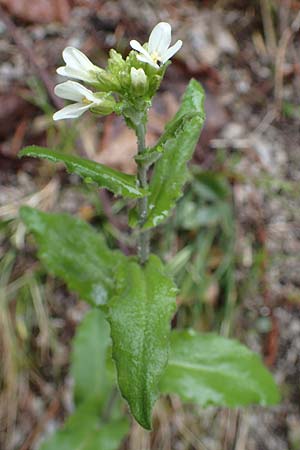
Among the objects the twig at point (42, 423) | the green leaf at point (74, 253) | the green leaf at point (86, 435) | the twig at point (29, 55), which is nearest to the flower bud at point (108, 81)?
the green leaf at point (74, 253)

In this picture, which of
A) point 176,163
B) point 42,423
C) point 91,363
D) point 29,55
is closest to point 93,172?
point 176,163

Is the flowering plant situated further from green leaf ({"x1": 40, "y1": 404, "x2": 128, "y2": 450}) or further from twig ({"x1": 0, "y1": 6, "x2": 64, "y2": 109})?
twig ({"x1": 0, "y1": 6, "x2": 64, "y2": 109})

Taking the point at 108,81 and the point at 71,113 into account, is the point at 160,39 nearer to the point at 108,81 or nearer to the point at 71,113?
the point at 108,81

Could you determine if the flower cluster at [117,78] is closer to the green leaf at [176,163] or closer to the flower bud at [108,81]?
the flower bud at [108,81]

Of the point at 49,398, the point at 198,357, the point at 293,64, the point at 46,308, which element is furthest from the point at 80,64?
the point at 293,64

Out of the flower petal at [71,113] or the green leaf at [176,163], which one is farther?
the green leaf at [176,163]

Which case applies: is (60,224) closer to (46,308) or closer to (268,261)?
(46,308)
